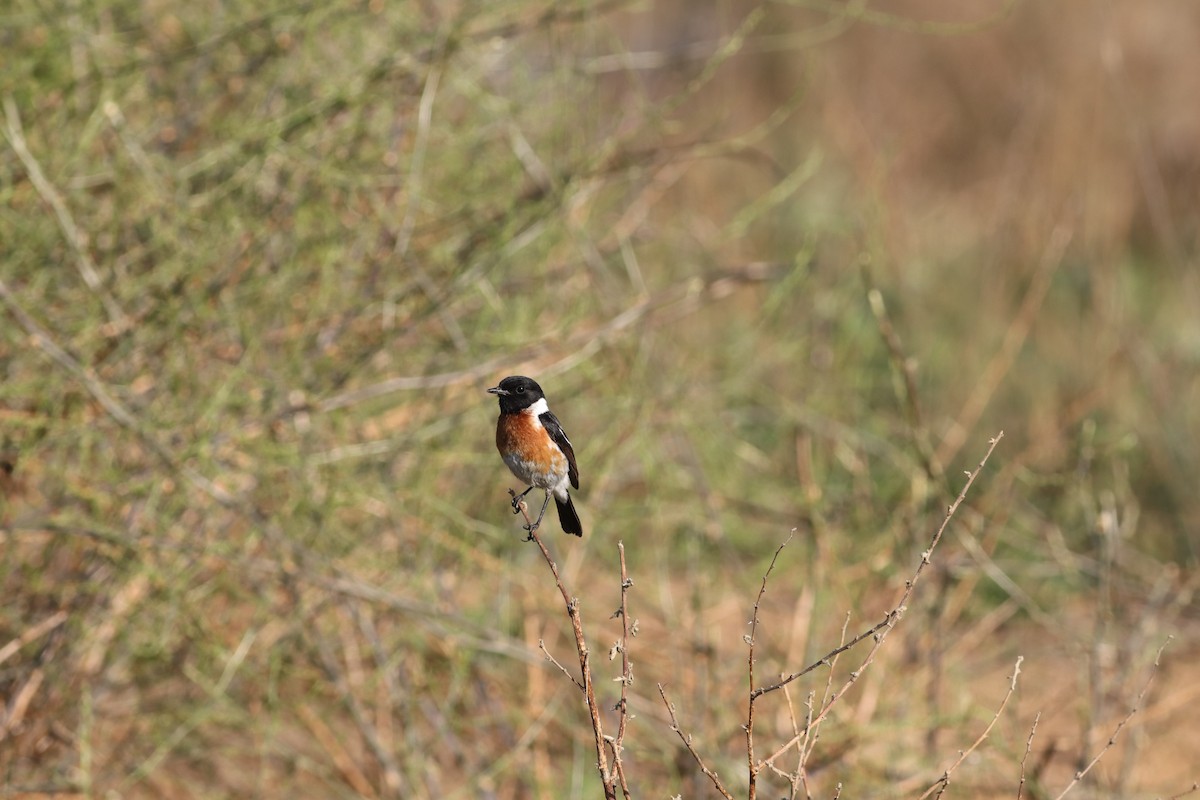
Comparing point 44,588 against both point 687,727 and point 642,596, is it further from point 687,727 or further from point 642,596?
point 642,596

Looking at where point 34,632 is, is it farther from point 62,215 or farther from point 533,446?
point 533,446

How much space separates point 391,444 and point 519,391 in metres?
1.56

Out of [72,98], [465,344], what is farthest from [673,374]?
[72,98]

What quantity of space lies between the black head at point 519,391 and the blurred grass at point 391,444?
1.10 m

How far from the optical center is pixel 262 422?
340 cm

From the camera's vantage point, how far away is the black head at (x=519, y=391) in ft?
→ 6.21

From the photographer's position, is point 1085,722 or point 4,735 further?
point 1085,722

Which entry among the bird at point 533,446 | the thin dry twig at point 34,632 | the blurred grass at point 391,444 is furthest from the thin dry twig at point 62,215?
the bird at point 533,446

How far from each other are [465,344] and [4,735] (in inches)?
57.8

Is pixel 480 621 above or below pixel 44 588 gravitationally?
below

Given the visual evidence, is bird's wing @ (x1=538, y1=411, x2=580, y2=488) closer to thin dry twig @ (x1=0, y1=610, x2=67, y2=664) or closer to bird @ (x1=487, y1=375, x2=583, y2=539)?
bird @ (x1=487, y1=375, x2=583, y2=539)

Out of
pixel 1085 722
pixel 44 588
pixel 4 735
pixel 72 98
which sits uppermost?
pixel 72 98

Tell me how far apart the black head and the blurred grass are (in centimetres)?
110

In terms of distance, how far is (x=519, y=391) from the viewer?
191 cm
